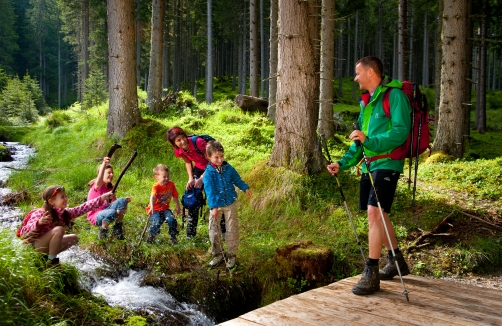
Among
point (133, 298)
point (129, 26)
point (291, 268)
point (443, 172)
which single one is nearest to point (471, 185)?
point (443, 172)

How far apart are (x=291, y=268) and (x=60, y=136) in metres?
13.8

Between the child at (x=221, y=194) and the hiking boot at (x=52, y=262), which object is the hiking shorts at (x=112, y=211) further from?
the hiking boot at (x=52, y=262)

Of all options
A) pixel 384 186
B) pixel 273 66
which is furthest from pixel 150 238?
pixel 273 66

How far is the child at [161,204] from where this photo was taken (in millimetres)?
6699

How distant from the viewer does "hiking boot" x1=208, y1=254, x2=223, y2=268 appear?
5996 mm

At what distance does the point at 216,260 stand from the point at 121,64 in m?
8.15

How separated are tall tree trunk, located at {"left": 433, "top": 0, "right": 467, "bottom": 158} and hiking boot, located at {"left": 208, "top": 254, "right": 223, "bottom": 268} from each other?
27.4 feet

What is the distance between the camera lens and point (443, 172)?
10000 millimetres

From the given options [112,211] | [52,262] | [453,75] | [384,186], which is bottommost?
[52,262]

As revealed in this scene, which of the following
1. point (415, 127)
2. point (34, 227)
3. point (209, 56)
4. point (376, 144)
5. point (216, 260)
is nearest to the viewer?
point (376, 144)

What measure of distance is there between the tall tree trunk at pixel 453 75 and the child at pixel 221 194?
829cm

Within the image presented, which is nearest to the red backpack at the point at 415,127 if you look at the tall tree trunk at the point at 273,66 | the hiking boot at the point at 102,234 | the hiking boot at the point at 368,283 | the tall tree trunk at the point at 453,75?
the hiking boot at the point at 368,283

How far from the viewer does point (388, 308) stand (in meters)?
3.77

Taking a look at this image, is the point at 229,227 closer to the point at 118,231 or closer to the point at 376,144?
the point at 118,231
